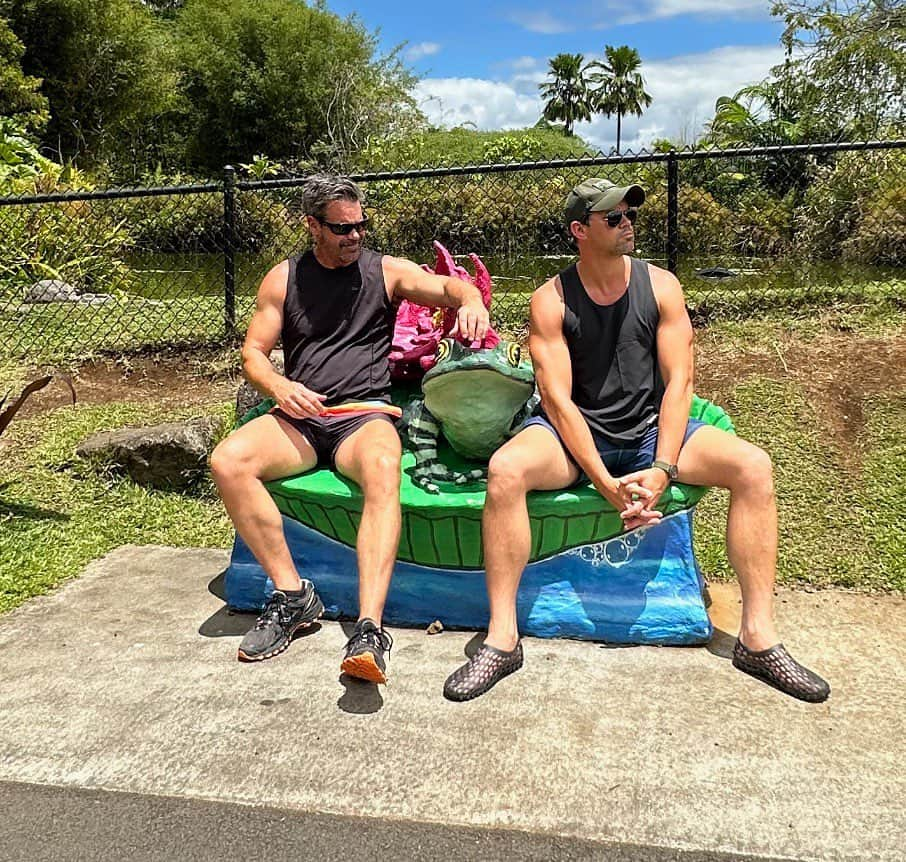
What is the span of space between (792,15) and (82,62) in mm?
18660

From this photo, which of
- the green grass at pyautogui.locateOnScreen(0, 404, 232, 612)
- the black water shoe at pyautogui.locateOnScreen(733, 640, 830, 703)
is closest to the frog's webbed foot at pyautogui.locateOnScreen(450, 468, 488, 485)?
the black water shoe at pyautogui.locateOnScreen(733, 640, 830, 703)

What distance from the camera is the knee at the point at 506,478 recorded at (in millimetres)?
2736

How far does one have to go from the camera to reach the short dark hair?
3.15 meters

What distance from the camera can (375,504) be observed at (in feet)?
9.41

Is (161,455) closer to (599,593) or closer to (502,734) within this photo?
(599,593)

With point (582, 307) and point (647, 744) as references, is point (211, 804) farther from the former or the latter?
point (582, 307)

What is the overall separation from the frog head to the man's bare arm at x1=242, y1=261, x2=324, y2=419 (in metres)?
0.42

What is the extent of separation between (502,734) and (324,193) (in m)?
1.88

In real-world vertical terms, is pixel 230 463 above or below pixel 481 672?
above

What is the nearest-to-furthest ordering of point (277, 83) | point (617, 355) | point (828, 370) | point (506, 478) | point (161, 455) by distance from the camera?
point (506, 478) < point (617, 355) < point (161, 455) < point (828, 370) < point (277, 83)

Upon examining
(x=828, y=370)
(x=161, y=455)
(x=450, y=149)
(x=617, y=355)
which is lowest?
(x=161, y=455)

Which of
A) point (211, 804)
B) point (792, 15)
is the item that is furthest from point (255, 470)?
point (792, 15)

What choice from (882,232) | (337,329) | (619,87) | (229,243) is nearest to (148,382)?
(229,243)

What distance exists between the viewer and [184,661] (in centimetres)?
287
